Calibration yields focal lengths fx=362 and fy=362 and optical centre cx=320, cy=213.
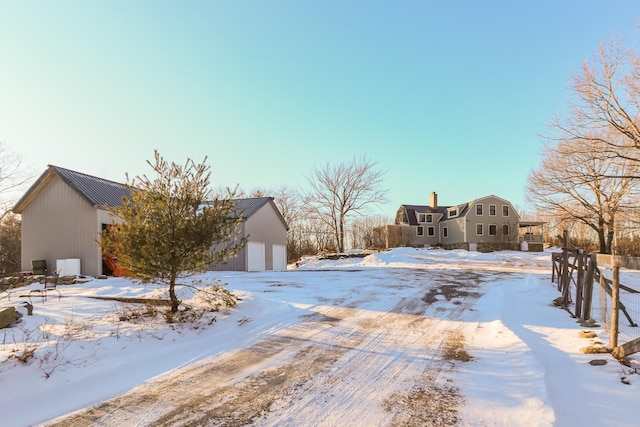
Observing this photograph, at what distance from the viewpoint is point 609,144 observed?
56.7ft

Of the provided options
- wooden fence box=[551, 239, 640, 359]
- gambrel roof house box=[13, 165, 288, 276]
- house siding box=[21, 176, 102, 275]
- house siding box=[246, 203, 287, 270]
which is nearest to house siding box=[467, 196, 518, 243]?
house siding box=[246, 203, 287, 270]

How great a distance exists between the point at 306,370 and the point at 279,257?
22513 millimetres

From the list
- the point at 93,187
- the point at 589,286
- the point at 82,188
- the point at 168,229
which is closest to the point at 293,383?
the point at 168,229

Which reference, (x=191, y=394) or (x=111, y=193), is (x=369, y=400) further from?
(x=111, y=193)

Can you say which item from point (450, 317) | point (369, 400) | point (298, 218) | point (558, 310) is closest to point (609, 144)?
point (558, 310)

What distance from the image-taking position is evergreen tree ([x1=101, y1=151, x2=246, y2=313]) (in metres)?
6.57

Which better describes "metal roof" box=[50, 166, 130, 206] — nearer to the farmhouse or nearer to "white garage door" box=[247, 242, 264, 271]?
"white garage door" box=[247, 242, 264, 271]

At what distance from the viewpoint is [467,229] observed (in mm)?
40094

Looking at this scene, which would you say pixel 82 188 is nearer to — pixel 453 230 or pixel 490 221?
pixel 453 230

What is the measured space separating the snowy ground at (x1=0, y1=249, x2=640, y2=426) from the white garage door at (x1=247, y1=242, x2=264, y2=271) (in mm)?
13924

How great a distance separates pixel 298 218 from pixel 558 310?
120 ft

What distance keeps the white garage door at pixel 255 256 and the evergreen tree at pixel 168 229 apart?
1486cm

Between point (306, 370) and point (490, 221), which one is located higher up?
point (490, 221)

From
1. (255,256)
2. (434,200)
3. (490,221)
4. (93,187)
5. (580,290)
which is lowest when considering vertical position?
(255,256)
